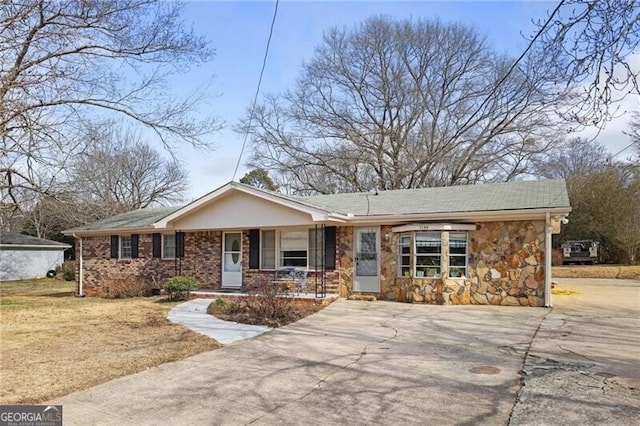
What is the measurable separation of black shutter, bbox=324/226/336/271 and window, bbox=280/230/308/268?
0.98m

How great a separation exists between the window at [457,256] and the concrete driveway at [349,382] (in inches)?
128

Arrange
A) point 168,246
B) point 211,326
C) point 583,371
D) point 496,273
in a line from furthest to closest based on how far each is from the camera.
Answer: point 168,246
point 496,273
point 211,326
point 583,371

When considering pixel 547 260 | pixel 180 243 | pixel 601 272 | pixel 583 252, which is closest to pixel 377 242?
pixel 547 260

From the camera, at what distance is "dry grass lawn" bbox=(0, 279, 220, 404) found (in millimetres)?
6531

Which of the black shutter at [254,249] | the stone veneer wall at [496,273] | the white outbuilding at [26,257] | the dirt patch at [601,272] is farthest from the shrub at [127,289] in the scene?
the dirt patch at [601,272]

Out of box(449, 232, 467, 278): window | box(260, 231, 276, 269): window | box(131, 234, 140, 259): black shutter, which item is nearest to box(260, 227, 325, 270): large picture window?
box(260, 231, 276, 269): window

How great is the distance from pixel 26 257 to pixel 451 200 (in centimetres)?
2954

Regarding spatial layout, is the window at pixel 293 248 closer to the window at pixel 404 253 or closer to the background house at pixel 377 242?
the background house at pixel 377 242

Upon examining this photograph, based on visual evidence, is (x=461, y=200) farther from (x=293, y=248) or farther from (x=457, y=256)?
(x=293, y=248)

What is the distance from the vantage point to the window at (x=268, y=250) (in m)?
16.0

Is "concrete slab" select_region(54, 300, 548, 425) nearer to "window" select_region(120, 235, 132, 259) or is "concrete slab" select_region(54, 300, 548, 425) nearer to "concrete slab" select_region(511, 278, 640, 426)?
"concrete slab" select_region(511, 278, 640, 426)

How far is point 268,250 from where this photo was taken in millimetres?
16094

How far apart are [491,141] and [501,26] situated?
21.6m

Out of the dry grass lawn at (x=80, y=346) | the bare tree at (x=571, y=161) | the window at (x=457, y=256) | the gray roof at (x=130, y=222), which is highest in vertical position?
the bare tree at (x=571, y=161)
